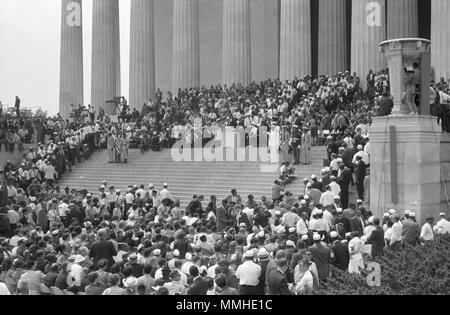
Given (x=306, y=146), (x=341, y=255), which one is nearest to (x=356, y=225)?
(x=341, y=255)

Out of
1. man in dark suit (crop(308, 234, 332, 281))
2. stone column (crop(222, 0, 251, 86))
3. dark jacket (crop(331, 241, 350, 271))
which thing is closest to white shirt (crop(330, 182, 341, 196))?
dark jacket (crop(331, 241, 350, 271))

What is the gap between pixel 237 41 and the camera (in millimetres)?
42500

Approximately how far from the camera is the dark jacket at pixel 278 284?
1240 centimetres

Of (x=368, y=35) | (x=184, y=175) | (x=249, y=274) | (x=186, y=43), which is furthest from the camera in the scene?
(x=186, y=43)

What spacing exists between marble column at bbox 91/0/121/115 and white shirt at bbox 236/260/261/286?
37.7 meters

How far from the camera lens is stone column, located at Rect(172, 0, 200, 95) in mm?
45344

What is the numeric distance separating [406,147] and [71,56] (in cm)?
3473

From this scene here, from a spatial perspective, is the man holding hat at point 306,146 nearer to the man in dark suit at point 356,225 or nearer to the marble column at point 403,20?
the man in dark suit at point 356,225

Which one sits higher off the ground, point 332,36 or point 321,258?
point 332,36

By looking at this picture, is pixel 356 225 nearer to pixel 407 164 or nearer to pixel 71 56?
pixel 407 164
